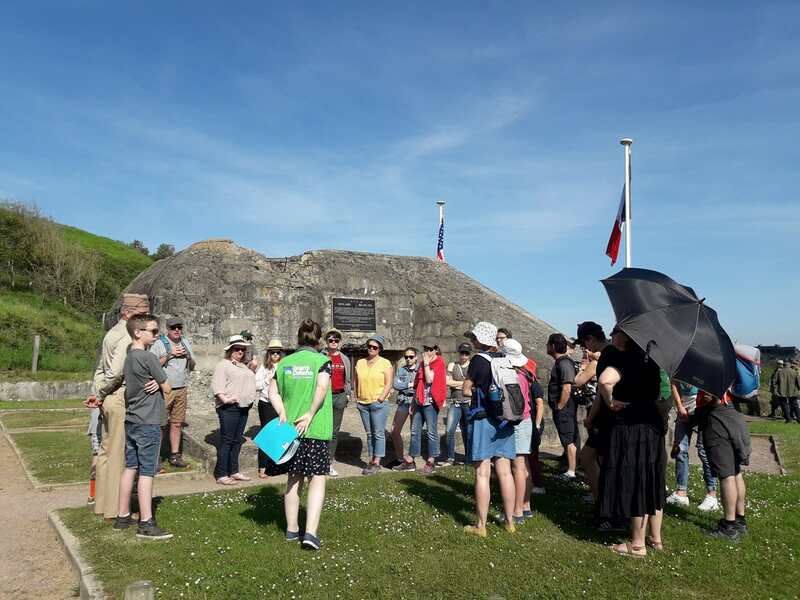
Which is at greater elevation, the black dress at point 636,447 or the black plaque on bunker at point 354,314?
the black plaque on bunker at point 354,314

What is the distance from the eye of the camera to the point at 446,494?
6781mm

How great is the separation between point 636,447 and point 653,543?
2.89ft

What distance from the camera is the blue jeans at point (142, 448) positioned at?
5188 millimetres

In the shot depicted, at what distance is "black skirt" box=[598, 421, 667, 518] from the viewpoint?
4.89 meters

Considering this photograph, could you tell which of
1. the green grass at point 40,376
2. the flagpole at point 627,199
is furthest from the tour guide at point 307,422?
the green grass at point 40,376

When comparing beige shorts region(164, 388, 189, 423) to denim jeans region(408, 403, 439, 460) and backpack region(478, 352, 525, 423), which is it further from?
backpack region(478, 352, 525, 423)

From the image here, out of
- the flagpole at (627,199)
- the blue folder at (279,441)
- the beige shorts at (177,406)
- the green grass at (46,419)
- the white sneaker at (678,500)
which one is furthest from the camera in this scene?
the flagpole at (627,199)

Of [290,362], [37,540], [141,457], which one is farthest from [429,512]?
[37,540]

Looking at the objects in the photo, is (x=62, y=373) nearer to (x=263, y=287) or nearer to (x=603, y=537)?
(x=263, y=287)

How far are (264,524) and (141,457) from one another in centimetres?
121

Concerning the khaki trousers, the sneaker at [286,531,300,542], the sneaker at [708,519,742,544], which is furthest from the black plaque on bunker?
the sneaker at [708,519,742,544]

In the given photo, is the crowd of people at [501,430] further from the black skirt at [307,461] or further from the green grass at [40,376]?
the green grass at [40,376]

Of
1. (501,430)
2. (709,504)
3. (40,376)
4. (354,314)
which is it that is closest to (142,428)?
(501,430)

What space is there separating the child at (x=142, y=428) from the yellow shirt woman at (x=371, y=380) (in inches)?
116
